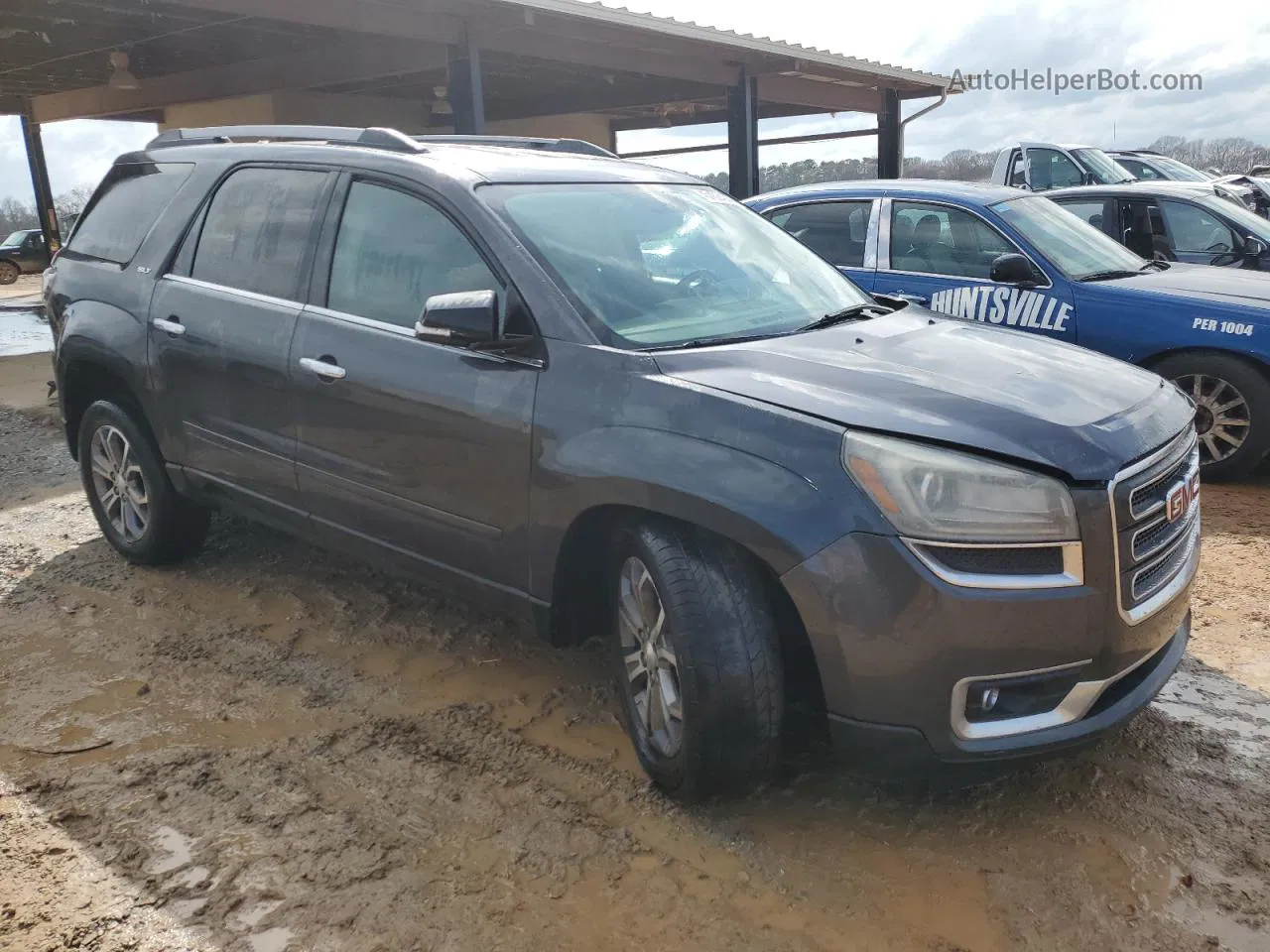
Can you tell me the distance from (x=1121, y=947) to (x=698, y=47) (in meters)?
11.8

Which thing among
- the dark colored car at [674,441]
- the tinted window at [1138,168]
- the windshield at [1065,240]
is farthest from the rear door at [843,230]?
the tinted window at [1138,168]

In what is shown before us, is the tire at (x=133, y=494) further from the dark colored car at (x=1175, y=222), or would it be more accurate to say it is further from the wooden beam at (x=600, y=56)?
the dark colored car at (x=1175, y=222)

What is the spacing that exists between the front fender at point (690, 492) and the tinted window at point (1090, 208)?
717 cm

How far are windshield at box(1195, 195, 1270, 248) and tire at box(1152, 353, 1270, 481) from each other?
133 inches

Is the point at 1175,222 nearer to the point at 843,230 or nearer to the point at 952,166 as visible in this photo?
the point at 843,230

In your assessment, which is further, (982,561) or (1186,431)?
(1186,431)

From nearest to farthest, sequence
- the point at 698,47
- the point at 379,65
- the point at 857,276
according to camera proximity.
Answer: the point at 857,276 < the point at 379,65 < the point at 698,47

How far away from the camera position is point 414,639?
4016 millimetres

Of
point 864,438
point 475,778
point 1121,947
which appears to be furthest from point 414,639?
point 1121,947

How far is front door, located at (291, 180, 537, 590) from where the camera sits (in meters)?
3.13

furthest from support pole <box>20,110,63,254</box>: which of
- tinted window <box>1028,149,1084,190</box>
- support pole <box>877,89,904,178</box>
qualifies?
tinted window <box>1028,149,1084,190</box>

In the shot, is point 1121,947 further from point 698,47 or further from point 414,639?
point 698,47

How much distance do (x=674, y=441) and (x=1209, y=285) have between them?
4.82 m

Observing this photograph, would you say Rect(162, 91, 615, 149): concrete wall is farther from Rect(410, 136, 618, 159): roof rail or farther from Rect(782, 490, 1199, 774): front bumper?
Rect(782, 490, 1199, 774): front bumper
